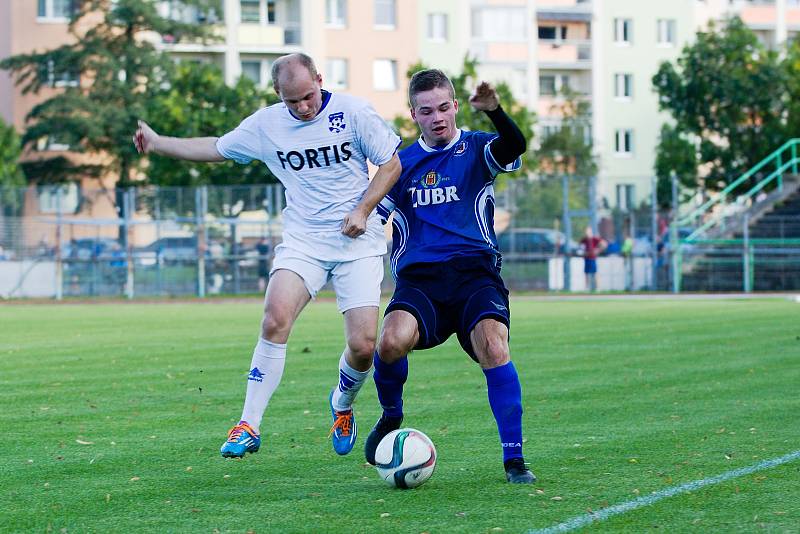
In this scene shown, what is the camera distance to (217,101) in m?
51.0

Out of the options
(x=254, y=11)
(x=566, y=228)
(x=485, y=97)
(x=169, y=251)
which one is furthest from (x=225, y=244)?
(x=485, y=97)

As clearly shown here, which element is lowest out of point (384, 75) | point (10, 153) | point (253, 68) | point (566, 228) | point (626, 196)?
point (566, 228)

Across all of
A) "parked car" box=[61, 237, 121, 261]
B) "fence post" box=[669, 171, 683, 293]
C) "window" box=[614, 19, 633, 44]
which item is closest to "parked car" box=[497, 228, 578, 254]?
"fence post" box=[669, 171, 683, 293]

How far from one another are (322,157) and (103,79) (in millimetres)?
49999

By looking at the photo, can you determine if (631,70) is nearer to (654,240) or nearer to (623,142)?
(623,142)

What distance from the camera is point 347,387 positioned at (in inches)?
320

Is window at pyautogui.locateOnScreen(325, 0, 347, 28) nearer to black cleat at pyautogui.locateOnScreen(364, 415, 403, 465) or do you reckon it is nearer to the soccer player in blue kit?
the soccer player in blue kit

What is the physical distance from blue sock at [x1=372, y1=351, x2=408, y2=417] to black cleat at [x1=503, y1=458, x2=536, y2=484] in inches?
34.5

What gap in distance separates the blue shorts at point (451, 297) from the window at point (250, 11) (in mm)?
56880

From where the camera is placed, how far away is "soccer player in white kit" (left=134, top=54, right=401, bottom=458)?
7961 millimetres

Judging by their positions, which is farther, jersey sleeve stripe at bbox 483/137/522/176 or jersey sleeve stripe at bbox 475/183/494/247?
jersey sleeve stripe at bbox 475/183/494/247

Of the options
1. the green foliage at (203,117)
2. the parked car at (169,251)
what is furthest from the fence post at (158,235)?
the green foliage at (203,117)

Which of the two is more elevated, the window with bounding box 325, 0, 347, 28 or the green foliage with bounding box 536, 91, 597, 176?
the window with bounding box 325, 0, 347, 28

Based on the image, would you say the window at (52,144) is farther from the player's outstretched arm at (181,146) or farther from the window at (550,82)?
the player's outstretched arm at (181,146)
